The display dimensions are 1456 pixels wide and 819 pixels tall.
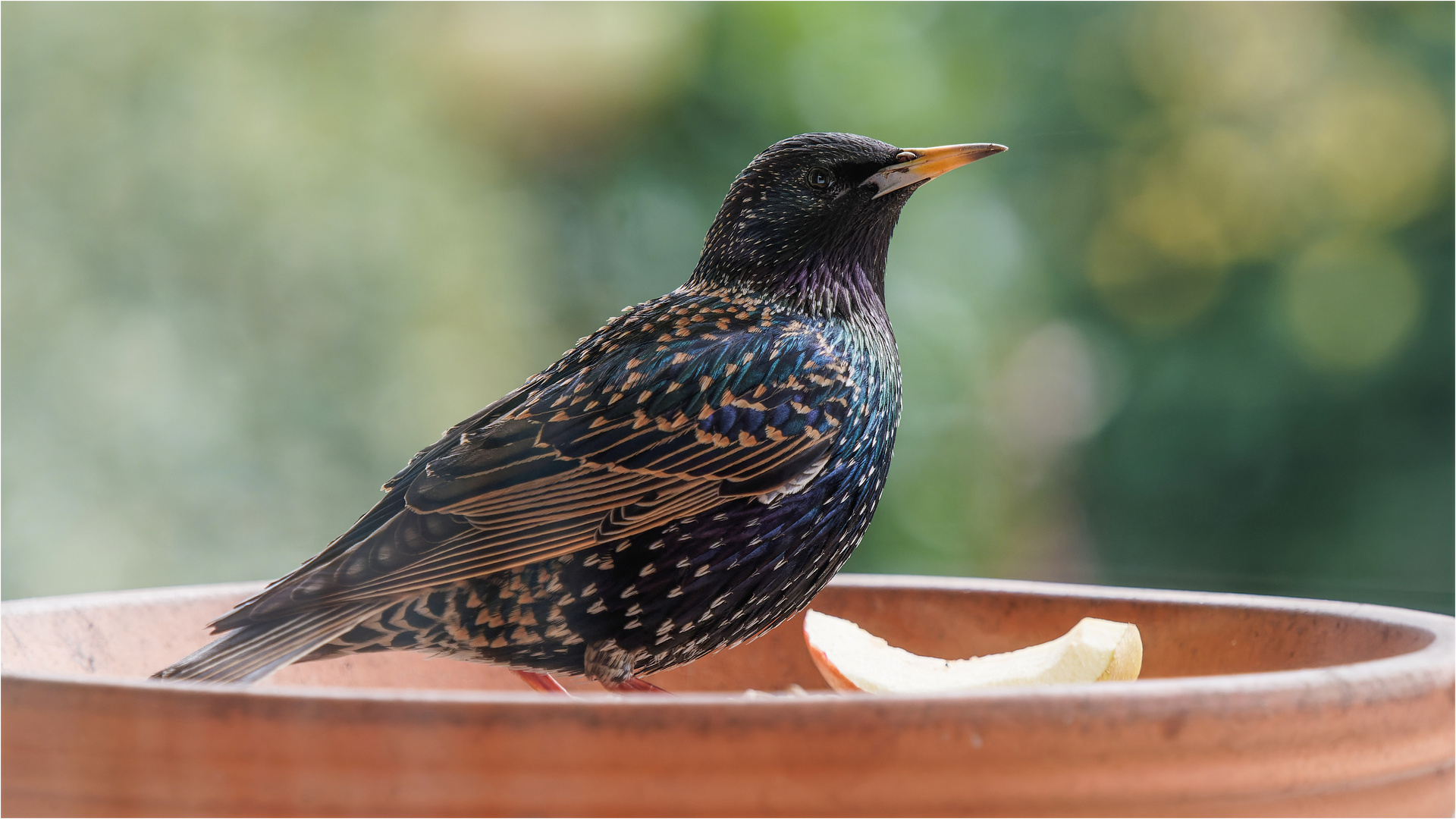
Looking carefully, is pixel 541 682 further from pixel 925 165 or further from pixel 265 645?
pixel 925 165

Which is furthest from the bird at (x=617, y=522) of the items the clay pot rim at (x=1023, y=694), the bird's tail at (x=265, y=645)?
the clay pot rim at (x=1023, y=694)

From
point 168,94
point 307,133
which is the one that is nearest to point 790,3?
point 307,133

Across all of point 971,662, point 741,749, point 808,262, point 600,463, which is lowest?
point 971,662

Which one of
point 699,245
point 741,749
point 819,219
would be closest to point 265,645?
point 741,749

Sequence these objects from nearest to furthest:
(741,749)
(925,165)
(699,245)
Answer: (741,749)
(925,165)
(699,245)

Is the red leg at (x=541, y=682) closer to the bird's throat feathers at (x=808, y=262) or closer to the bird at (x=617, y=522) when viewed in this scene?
the bird at (x=617, y=522)

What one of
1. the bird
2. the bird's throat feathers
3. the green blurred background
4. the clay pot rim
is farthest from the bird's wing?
the green blurred background
